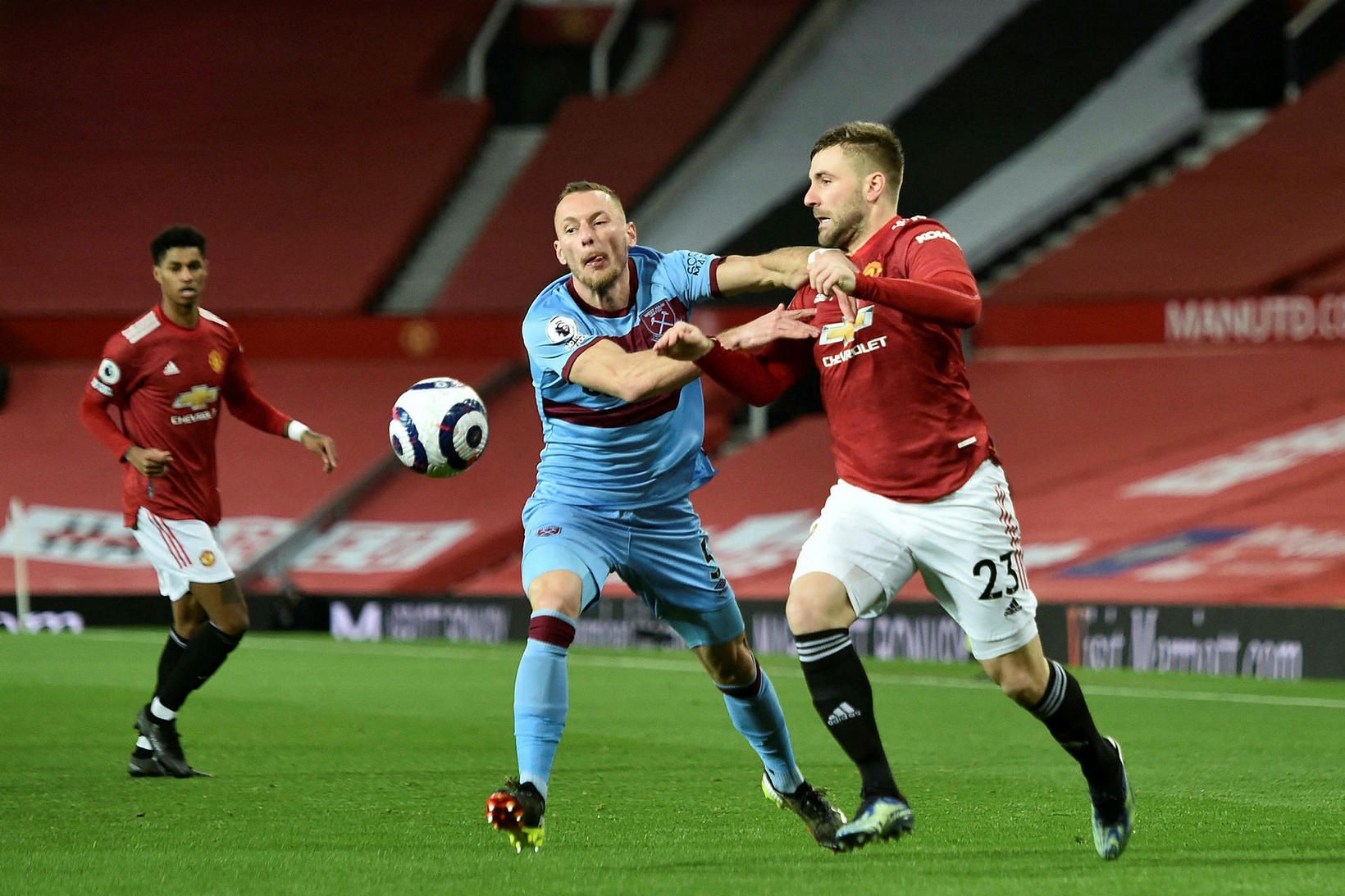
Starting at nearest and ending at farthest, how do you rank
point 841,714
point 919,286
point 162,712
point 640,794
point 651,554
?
point 919,286 → point 841,714 → point 651,554 → point 640,794 → point 162,712

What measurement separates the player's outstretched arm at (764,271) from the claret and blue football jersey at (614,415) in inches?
2.2

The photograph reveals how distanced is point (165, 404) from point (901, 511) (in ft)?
13.6

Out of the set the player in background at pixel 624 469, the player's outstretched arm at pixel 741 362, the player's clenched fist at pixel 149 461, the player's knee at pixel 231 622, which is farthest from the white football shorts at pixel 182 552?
the player's outstretched arm at pixel 741 362

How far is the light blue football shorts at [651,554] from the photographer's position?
19.2ft

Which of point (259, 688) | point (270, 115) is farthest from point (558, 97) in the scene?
point (259, 688)

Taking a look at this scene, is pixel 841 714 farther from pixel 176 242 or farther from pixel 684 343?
pixel 176 242

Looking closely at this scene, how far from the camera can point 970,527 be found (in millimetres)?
5430

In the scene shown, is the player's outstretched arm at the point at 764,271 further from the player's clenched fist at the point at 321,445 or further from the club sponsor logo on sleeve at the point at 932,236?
the player's clenched fist at the point at 321,445

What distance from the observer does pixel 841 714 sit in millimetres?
5461

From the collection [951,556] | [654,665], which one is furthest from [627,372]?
[654,665]

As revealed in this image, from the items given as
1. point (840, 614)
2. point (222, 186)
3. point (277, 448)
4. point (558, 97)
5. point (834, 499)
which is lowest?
point (840, 614)

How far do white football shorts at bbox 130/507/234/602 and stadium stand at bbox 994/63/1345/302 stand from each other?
13935 millimetres

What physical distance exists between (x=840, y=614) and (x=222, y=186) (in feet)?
60.5

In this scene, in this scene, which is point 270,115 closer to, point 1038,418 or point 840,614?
point 1038,418
